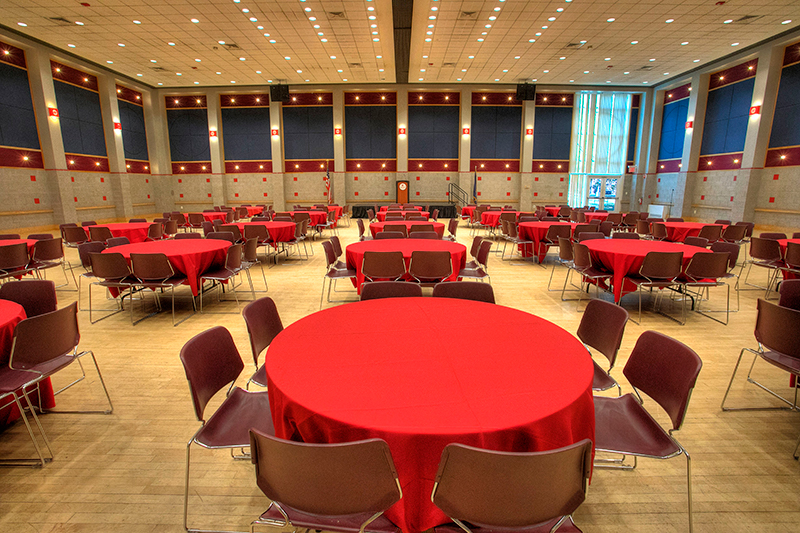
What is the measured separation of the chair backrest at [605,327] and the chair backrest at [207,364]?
208 centimetres

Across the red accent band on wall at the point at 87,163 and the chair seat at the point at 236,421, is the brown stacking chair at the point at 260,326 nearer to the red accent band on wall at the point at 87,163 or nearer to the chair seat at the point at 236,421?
the chair seat at the point at 236,421

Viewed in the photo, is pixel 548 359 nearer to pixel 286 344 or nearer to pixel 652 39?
pixel 286 344

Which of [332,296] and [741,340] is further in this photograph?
[332,296]

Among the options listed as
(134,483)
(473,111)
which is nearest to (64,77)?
(473,111)

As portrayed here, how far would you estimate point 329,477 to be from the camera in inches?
47.3

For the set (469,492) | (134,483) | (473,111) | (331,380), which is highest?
(473,111)

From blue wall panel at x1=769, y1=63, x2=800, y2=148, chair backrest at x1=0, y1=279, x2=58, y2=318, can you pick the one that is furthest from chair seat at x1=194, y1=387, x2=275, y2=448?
blue wall panel at x1=769, y1=63, x2=800, y2=148

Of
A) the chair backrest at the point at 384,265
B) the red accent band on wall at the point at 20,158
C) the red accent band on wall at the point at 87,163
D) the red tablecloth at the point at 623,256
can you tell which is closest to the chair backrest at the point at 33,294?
the chair backrest at the point at 384,265

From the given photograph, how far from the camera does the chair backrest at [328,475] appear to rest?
1160mm

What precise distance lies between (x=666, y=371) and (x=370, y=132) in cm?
1847

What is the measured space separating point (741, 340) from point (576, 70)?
14.8 m

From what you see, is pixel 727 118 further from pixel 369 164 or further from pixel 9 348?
pixel 9 348

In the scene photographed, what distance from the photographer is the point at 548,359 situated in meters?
1.76

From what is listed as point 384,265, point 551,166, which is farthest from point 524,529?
point 551,166
